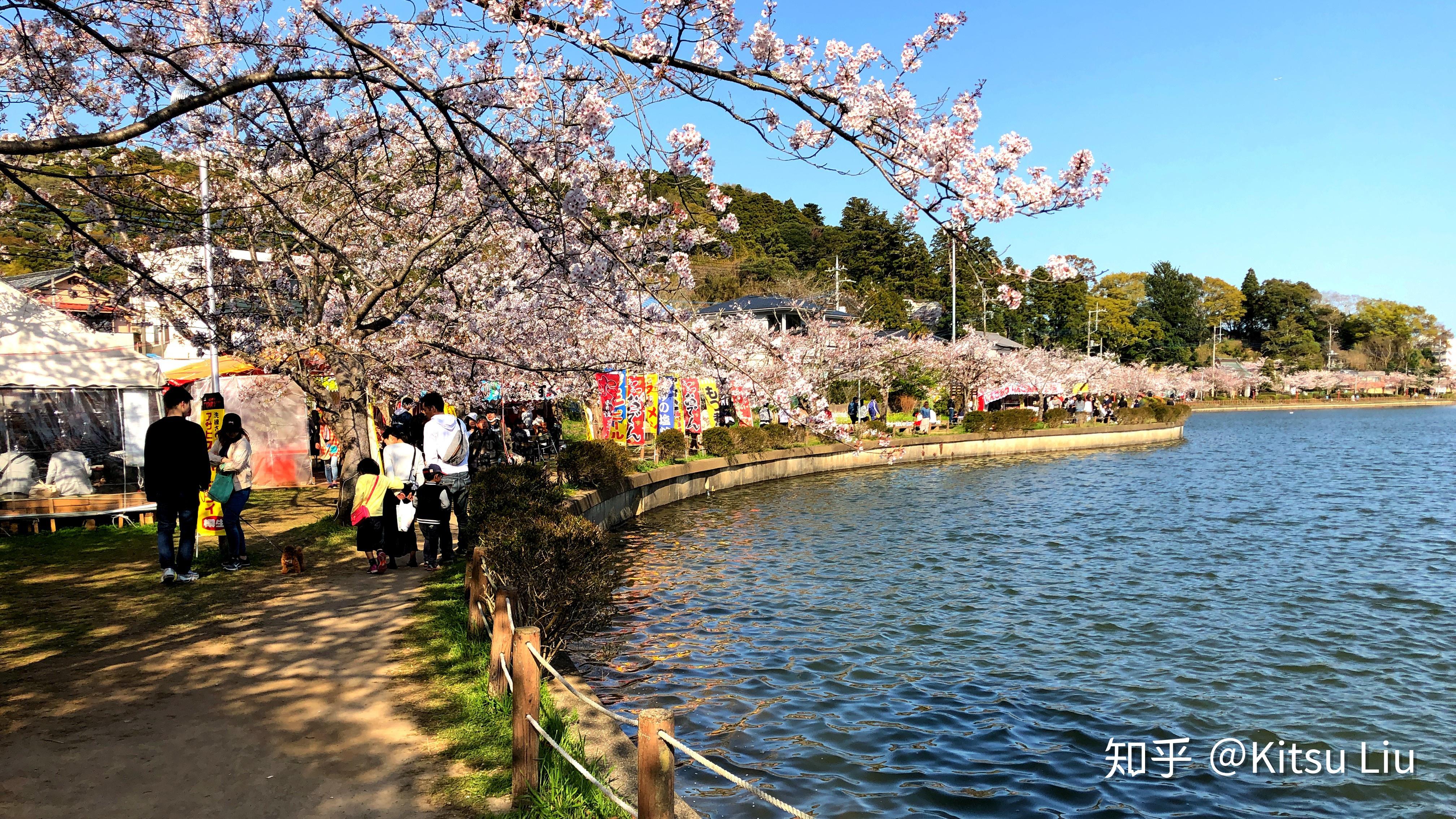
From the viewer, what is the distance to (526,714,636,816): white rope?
3.96m

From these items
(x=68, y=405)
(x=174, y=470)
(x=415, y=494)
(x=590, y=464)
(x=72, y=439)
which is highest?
(x=68, y=405)

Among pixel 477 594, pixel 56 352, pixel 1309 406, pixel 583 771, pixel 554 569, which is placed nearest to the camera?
pixel 583 771

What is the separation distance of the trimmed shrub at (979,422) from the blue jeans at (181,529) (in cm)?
3505

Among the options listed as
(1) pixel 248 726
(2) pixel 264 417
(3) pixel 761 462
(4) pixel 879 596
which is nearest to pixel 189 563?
(1) pixel 248 726

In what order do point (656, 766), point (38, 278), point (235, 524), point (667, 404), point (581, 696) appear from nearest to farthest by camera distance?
1. point (656, 766)
2. point (581, 696)
3. point (235, 524)
4. point (38, 278)
5. point (667, 404)

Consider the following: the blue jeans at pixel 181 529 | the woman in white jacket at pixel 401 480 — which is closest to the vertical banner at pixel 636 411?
the woman in white jacket at pixel 401 480

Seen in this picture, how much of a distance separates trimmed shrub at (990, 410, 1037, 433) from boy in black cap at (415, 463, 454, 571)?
33316 mm

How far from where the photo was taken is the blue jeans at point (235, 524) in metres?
10.2

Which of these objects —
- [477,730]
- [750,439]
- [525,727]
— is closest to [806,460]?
[750,439]

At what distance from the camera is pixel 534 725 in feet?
15.5

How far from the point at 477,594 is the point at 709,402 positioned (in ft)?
70.9

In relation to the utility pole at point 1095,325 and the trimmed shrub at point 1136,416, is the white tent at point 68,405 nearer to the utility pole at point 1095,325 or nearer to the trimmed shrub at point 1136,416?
the trimmed shrub at point 1136,416

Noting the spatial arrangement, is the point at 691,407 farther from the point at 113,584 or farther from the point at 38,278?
the point at 113,584

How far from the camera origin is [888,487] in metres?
28.2
